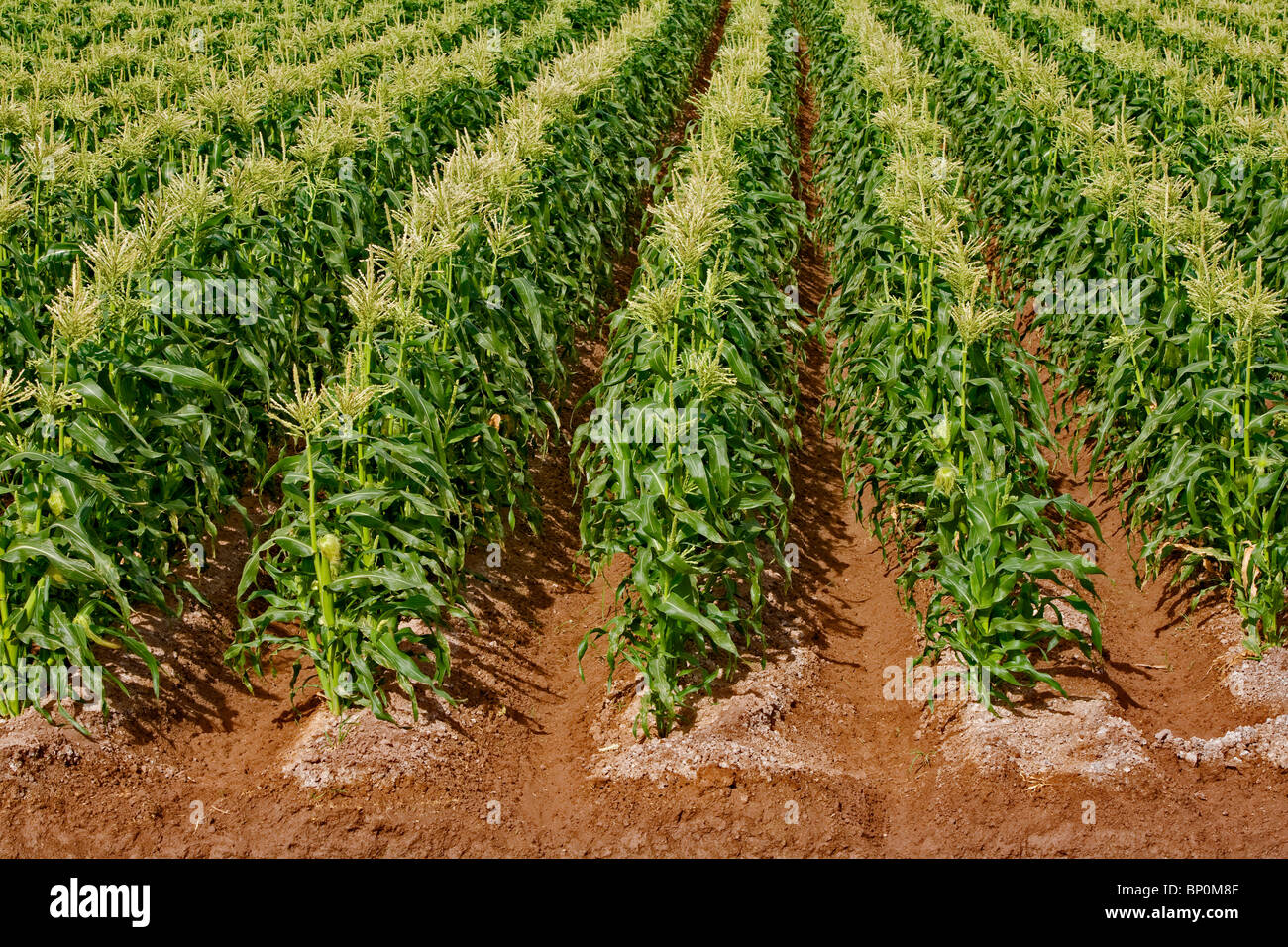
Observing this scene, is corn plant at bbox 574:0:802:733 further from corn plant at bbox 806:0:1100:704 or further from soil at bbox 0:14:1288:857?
corn plant at bbox 806:0:1100:704

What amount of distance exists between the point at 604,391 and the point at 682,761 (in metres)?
2.71

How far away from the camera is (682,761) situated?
536cm

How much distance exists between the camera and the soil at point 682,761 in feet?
16.4

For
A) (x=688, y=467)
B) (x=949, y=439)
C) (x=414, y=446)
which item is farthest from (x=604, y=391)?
(x=949, y=439)

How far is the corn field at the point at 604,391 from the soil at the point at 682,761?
181 millimetres

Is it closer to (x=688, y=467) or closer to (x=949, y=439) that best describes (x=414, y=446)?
(x=688, y=467)

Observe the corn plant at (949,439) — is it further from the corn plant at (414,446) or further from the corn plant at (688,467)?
the corn plant at (414,446)

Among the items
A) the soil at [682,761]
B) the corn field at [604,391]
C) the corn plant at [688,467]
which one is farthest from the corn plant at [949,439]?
the corn plant at [688,467]

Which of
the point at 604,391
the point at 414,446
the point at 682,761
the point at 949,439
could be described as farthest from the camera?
Answer: the point at 604,391

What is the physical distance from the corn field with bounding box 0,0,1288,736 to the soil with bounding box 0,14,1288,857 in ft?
0.59

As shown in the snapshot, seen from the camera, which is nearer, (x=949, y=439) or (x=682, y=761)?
(x=682, y=761)

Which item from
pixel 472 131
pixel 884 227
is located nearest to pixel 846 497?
pixel 884 227

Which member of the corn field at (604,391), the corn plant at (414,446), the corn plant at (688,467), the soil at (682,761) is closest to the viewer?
the soil at (682,761)

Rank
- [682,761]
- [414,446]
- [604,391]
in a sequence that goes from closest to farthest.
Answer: [682,761]
[414,446]
[604,391]
